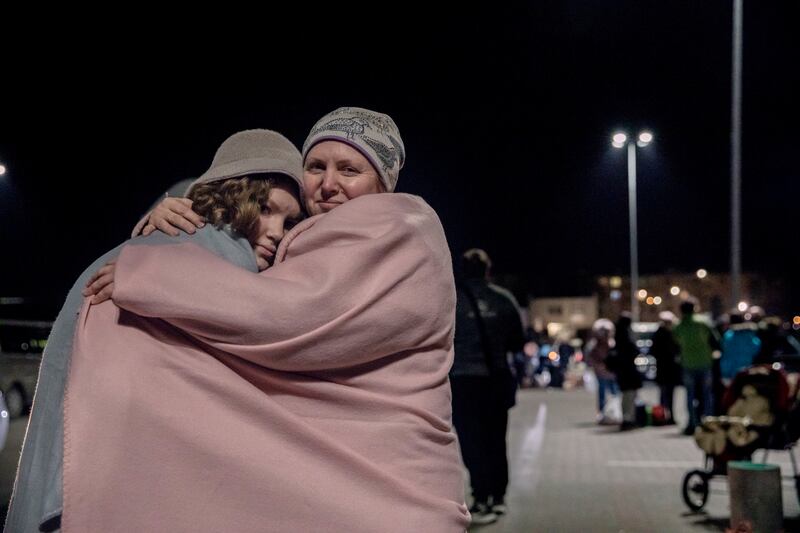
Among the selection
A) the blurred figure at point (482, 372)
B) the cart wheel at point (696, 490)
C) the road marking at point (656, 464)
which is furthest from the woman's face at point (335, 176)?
the road marking at point (656, 464)

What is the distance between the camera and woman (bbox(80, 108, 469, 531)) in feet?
5.31

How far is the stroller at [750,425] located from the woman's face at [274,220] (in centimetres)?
643

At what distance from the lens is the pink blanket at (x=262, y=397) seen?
1.61m

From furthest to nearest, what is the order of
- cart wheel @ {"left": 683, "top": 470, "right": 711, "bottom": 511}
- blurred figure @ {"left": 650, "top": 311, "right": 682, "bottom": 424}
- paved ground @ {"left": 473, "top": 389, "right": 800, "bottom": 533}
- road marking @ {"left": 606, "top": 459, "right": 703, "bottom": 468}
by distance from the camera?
blurred figure @ {"left": 650, "top": 311, "right": 682, "bottom": 424}, road marking @ {"left": 606, "top": 459, "right": 703, "bottom": 468}, cart wheel @ {"left": 683, "top": 470, "right": 711, "bottom": 511}, paved ground @ {"left": 473, "top": 389, "right": 800, "bottom": 533}

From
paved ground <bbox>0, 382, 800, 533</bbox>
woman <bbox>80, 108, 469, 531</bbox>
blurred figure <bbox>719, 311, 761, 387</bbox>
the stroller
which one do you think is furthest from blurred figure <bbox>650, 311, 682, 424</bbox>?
woman <bbox>80, 108, 469, 531</bbox>

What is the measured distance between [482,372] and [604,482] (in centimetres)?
312

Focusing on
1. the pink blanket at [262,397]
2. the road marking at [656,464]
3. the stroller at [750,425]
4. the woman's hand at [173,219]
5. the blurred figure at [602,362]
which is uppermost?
the woman's hand at [173,219]

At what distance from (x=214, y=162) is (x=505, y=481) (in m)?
5.87

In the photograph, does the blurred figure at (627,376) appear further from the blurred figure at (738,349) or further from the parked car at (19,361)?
the parked car at (19,361)

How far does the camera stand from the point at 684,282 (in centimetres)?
9488

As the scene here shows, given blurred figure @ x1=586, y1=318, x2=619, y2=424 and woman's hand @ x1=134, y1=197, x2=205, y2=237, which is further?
blurred figure @ x1=586, y1=318, x2=619, y2=424

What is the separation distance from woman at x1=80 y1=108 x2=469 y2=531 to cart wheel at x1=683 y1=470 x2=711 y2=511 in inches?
261

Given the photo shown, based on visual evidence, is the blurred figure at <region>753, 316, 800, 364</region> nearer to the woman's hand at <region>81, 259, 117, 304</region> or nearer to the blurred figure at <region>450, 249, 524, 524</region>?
the blurred figure at <region>450, 249, 524, 524</region>

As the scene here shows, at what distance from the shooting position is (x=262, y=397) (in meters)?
1.67
